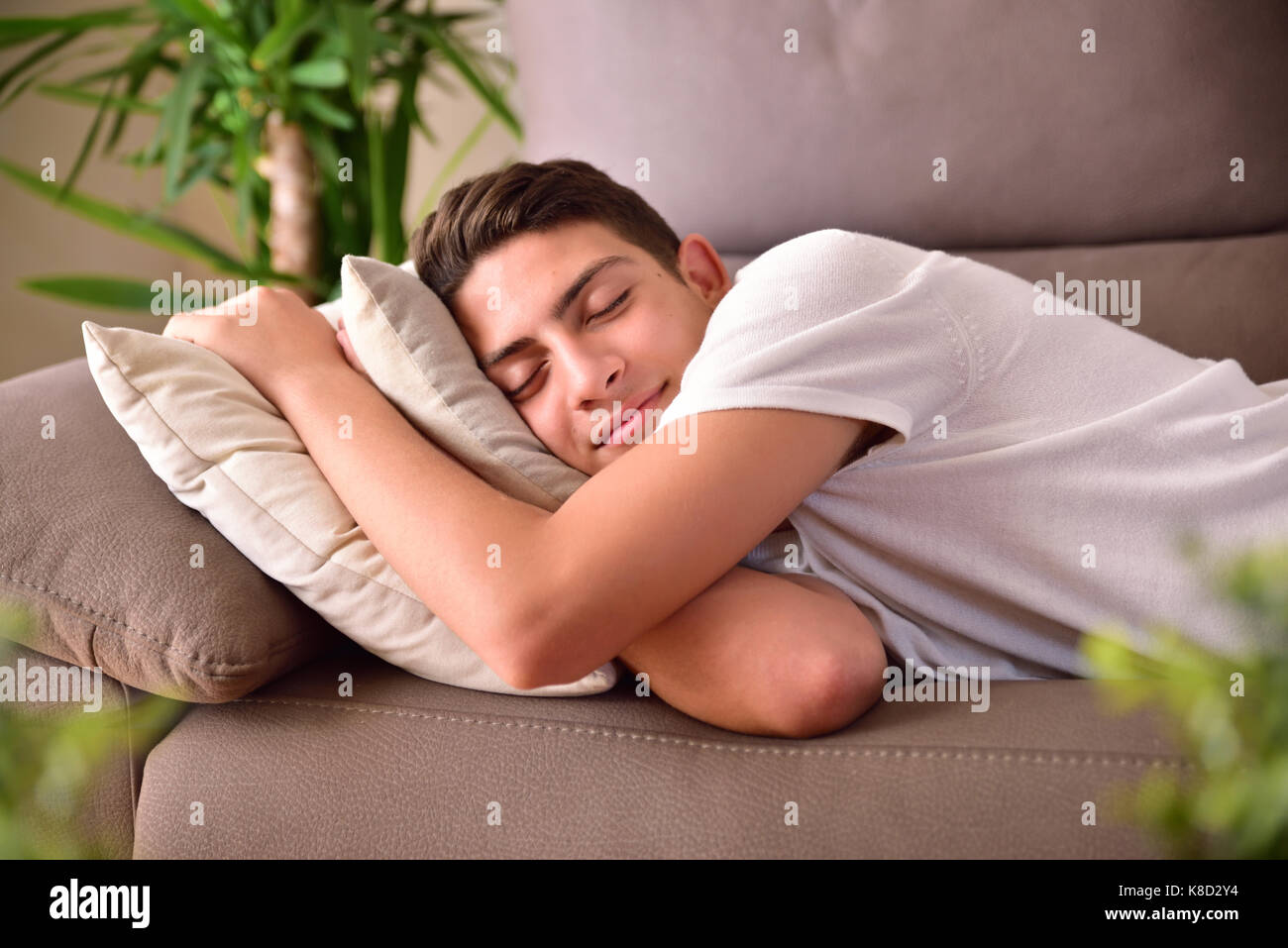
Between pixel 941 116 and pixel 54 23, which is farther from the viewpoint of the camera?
pixel 54 23

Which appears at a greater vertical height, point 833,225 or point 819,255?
point 833,225

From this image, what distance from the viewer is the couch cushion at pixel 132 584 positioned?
31.2 inches

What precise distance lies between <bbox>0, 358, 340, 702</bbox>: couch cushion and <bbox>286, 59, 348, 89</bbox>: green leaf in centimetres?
106

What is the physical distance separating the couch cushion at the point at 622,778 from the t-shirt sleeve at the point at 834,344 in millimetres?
233

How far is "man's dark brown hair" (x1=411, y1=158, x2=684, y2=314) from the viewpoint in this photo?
3.31 feet

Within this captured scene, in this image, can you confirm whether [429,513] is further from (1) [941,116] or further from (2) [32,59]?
(2) [32,59]

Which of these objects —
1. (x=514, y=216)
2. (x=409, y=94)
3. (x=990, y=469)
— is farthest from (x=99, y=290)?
(x=990, y=469)

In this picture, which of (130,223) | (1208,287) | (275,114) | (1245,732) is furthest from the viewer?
(275,114)

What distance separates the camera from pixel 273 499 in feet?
2.81

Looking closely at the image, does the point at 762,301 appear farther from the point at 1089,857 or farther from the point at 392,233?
the point at 392,233

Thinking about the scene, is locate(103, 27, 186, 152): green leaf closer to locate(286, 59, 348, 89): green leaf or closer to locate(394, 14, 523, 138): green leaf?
locate(286, 59, 348, 89): green leaf

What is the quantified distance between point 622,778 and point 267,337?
0.54 m

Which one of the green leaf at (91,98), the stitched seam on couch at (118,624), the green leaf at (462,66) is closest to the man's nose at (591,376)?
the stitched seam on couch at (118,624)

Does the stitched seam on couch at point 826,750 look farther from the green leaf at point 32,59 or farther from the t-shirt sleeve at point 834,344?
the green leaf at point 32,59
